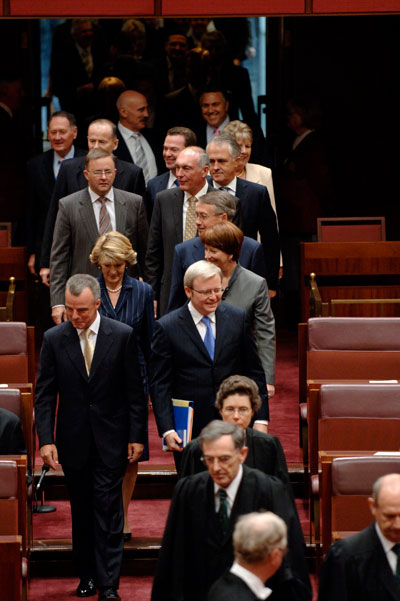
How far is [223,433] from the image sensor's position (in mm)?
3818

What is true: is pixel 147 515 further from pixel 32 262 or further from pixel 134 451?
pixel 32 262

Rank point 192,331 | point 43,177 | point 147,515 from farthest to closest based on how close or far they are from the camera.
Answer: point 43,177, point 147,515, point 192,331

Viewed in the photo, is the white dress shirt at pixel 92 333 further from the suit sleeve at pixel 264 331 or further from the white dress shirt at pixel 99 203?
the white dress shirt at pixel 99 203

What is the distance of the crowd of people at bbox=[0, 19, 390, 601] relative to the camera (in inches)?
152

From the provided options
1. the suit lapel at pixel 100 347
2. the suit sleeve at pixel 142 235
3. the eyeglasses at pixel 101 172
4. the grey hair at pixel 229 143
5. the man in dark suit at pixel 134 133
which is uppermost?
the man in dark suit at pixel 134 133

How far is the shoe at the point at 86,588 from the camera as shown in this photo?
5.11 metres

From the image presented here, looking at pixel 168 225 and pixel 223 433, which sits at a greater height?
pixel 168 225

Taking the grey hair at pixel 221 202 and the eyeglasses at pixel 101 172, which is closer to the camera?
the grey hair at pixel 221 202

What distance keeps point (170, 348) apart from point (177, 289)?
594 mm

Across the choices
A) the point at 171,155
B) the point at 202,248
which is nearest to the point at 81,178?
the point at 171,155

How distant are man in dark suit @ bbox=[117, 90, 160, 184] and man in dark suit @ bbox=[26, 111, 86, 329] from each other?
0.39m

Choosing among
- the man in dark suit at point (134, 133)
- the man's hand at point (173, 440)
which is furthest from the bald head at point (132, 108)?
the man's hand at point (173, 440)

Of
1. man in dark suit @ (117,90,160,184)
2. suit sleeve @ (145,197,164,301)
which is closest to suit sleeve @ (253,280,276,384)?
suit sleeve @ (145,197,164,301)

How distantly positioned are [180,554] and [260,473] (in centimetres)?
35
